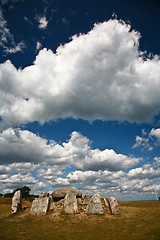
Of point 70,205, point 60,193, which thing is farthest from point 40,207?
point 60,193

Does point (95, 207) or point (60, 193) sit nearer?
point (95, 207)

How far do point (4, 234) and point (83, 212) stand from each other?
1435cm

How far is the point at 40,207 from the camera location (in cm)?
2944

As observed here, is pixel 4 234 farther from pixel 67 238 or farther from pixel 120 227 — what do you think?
pixel 120 227

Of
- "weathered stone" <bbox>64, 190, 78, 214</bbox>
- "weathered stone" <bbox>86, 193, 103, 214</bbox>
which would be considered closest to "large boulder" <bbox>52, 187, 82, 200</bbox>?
"weathered stone" <bbox>64, 190, 78, 214</bbox>

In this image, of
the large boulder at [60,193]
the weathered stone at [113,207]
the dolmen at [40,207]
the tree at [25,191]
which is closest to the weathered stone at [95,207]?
the weathered stone at [113,207]

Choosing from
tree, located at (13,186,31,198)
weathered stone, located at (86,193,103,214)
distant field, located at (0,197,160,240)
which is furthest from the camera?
tree, located at (13,186,31,198)

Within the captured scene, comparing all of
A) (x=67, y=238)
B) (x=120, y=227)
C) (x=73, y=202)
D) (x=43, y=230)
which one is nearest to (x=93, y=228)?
(x=120, y=227)

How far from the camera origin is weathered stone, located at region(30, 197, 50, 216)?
28645mm

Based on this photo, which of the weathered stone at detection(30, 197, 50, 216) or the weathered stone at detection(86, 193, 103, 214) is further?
the weathered stone at detection(30, 197, 50, 216)

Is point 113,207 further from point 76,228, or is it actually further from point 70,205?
point 76,228

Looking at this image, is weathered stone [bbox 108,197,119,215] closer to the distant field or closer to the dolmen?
the distant field

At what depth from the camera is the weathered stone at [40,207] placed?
28.6 m

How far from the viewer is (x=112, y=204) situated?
29.8 m
